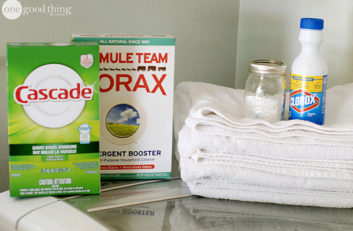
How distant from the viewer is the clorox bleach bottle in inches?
31.1

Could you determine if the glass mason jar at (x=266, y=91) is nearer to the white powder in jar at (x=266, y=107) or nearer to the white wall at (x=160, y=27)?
the white powder in jar at (x=266, y=107)

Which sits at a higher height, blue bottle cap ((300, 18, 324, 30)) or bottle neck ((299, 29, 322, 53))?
blue bottle cap ((300, 18, 324, 30))

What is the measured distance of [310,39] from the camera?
0.79 m

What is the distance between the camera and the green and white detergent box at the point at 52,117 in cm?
72

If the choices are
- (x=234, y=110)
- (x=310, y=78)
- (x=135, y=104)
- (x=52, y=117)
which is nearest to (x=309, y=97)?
(x=310, y=78)

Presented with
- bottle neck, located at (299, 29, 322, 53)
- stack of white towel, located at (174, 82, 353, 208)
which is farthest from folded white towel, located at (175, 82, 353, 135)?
bottle neck, located at (299, 29, 322, 53)

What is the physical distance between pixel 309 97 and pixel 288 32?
38 cm

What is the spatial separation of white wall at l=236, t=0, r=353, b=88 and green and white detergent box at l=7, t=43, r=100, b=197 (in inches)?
22.1

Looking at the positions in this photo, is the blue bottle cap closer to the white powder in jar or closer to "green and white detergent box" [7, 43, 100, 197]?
the white powder in jar

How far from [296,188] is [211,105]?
188 mm

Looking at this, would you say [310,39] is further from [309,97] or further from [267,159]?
[267,159]

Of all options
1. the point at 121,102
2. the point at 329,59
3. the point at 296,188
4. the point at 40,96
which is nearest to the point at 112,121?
the point at 121,102

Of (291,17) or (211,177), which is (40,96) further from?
(291,17)

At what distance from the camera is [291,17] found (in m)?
1.12
